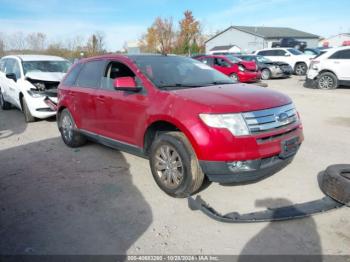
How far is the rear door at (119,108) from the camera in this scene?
4078 millimetres

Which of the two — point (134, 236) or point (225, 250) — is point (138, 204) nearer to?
point (134, 236)

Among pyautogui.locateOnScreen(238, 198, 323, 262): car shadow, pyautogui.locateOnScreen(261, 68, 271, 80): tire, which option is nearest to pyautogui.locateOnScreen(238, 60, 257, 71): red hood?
pyautogui.locateOnScreen(261, 68, 271, 80): tire

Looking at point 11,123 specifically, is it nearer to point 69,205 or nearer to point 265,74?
point 69,205

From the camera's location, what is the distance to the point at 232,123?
128 inches

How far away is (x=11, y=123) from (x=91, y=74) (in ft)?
14.2

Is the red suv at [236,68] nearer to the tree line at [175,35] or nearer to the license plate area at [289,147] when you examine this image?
the license plate area at [289,147]

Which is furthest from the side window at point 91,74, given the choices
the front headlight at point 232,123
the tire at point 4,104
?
the tire at point 4,104

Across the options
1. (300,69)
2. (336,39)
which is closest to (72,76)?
(300,69)

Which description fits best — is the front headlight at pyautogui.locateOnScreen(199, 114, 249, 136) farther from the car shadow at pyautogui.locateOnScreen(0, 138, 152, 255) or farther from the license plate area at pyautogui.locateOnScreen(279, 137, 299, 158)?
the car shadow at pyautogui.locateOnScreen(0, 138, 152, 255)

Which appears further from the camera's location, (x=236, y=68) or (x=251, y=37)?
(x=251, y=37)

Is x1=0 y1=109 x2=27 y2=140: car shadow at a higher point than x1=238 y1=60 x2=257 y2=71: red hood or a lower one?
lower

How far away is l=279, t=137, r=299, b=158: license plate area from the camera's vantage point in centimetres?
350

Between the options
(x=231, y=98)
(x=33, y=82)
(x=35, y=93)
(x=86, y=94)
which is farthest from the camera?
(x=33, y=82)

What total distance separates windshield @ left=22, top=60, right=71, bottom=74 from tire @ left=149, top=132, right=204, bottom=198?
6.05 metres
